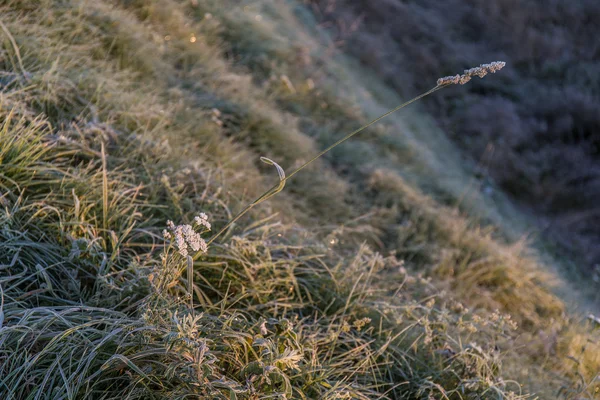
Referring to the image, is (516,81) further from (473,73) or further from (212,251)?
(473,73)

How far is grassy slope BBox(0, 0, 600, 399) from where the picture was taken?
188 centimetres

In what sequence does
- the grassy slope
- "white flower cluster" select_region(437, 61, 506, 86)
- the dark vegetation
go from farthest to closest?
1. the dark vegetation
2. the grassy slope
3. "white flower cluster" select_region(437, 61, 506, 86)

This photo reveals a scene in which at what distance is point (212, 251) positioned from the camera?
8.34 feet

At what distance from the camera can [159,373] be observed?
6.07 ft

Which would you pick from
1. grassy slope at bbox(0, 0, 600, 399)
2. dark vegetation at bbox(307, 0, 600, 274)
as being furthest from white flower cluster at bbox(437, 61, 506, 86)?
dark vegetation at bbox(307, 0, 600, 274)

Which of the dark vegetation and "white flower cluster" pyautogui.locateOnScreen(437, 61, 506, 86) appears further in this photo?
the dark vegetation

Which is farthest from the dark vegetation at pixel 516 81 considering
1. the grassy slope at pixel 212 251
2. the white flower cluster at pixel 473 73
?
the white flower cluster at pixel 473 73

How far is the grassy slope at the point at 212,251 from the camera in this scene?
6.17ft

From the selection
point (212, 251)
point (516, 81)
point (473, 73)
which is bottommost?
point (516, 81)

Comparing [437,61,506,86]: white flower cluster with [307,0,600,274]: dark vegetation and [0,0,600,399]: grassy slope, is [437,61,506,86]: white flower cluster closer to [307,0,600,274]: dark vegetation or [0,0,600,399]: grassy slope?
[0,0,600,399]: grassy slope

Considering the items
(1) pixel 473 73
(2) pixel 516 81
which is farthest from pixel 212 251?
(2) pixel 516 81

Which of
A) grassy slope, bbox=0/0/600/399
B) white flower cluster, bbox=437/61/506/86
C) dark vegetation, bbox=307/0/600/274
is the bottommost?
dark vegetation, bbox=307/0/600/274

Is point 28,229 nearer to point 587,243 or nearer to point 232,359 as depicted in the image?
point 232,359

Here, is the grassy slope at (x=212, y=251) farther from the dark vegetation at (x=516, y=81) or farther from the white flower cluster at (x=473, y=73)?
the dark vegetation at (x=516, y=81)
